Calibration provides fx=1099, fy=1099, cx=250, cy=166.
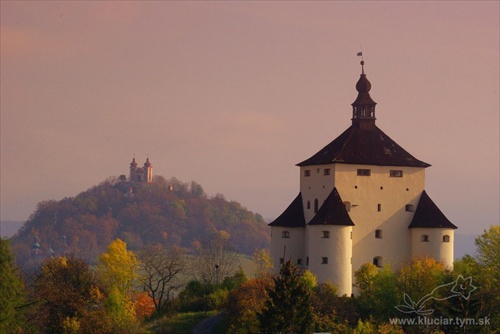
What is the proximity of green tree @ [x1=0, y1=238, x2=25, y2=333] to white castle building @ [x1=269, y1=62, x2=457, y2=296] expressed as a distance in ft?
74.9

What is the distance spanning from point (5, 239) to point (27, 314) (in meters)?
5.83

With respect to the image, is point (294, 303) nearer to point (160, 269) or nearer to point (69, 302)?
point (69, 302)

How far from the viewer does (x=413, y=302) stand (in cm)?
7188

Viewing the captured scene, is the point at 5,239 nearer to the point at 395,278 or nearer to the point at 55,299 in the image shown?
the point at 55,299

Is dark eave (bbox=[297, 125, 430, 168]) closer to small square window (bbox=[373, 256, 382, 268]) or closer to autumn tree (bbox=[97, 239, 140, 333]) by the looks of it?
small square window (bbox=[373, 256, 382, 268])

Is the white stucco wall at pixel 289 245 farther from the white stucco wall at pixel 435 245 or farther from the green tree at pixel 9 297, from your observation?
the green tree at pixel 9 297

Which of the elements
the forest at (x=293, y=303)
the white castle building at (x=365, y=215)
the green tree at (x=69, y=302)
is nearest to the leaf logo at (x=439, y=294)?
the forest at (x=293, y=303)

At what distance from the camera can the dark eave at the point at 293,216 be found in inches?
3441

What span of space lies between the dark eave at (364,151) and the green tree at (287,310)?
21.7 meters

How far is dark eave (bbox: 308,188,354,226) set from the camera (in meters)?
81.8

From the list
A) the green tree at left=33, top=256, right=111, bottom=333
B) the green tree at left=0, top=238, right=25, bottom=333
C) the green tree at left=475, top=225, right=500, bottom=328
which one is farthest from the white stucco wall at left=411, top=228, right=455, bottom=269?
the green tree at left=0, top=238, right=25, bottom=333

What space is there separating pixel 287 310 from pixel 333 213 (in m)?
19.5

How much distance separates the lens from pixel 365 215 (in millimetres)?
84750

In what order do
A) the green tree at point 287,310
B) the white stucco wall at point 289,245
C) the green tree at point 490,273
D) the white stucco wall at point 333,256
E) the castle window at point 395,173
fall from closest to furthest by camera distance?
1. the green tree at point 287,310
2. the green tree at point 490,273
3. the white stucco wall at point 333,256
4. the castle window at point 395,173
5. the white stucco wall at point 289,245
